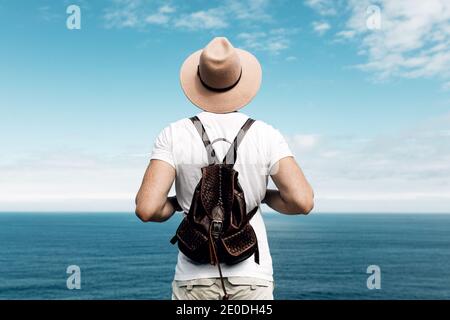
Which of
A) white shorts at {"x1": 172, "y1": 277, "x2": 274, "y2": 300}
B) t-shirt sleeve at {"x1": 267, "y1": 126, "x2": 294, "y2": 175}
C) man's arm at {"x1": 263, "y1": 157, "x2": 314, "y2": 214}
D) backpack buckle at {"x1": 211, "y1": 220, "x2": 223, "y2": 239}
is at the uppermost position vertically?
t-shirt sleeve at {"x1": 267, "y1": 126, "x2": 294, "y2": 175}

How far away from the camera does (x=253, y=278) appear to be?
301cm

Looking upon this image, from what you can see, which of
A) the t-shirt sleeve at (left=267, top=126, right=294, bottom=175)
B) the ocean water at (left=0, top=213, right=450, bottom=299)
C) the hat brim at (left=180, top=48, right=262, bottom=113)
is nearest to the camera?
the t-shirt sleeve at (left=267, top=126, right=294, bottom=175)

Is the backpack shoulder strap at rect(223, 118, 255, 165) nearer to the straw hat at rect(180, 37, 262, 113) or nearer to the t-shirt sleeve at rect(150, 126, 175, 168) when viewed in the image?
the straw hat at rect(180, 37, 262, 113)

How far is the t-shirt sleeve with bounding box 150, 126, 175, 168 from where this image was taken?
2.93m

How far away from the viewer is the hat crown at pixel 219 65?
2.98 meters

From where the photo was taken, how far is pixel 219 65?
2980mm

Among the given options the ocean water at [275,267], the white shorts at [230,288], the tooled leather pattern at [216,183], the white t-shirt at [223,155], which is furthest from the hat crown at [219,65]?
the ocean water at [275,267]

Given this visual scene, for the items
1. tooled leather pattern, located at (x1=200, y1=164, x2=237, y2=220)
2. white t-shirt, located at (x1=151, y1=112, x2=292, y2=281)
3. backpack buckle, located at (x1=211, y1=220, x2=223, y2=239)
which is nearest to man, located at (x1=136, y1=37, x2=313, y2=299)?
white t-shirt, located at (x1=151, y1=112, x2=292, y2=281)

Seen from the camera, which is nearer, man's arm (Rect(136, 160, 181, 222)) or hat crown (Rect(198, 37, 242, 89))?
man's arm (Rect(136, 160, 181, 222))

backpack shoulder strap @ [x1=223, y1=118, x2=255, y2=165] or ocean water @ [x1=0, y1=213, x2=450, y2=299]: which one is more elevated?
backpack shoulder strap @ [x1=223, y1=118, x2=255, y2=165]
